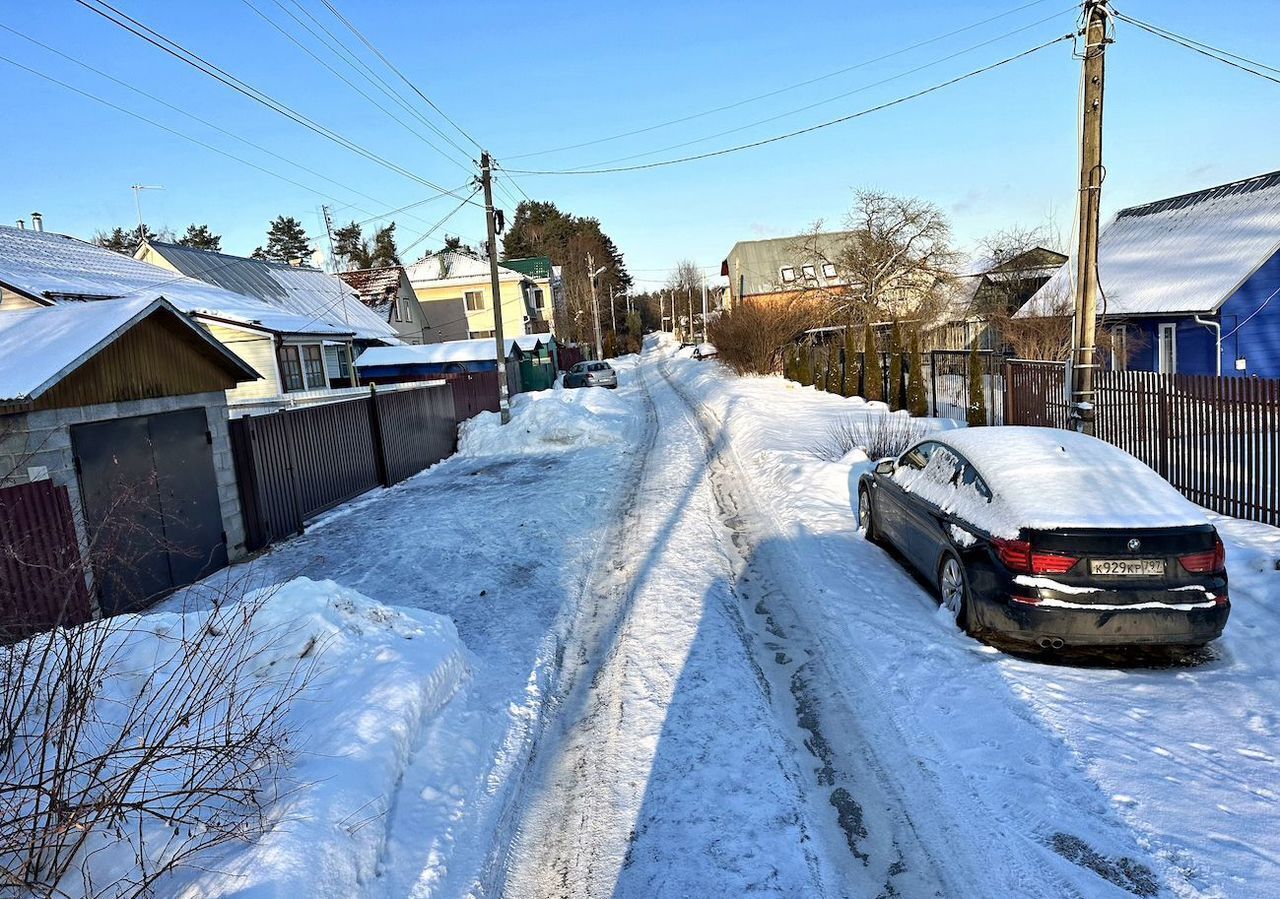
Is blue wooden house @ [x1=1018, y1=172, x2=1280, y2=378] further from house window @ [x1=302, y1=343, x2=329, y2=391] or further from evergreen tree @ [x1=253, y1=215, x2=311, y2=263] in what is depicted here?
evergreen tree @ [x1=253, y1=215, x2=311, y2=263]

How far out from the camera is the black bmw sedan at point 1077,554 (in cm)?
493

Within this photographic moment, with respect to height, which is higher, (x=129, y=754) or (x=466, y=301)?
(x=466, y=301)

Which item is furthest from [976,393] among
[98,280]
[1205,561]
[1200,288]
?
[98,280]

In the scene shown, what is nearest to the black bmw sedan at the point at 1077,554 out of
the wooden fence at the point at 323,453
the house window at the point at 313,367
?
the wooden fence at the point at 323,453

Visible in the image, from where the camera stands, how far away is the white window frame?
20.5 metres

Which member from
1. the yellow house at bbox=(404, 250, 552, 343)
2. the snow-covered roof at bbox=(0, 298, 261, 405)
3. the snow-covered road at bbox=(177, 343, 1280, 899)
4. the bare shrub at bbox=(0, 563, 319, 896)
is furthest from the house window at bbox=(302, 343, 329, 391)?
the yellow house at bbox=(404, 250, 552, 343)

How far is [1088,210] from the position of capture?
9133mm

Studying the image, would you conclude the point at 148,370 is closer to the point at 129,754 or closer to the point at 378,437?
the point at 378,437

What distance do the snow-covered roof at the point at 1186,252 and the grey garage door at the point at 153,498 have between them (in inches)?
894

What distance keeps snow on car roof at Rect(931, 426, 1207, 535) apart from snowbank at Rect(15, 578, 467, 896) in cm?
441

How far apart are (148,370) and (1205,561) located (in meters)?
10.5

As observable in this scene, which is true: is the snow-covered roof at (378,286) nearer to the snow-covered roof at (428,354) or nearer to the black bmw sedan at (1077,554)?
the snow-covered roof at (428,354)

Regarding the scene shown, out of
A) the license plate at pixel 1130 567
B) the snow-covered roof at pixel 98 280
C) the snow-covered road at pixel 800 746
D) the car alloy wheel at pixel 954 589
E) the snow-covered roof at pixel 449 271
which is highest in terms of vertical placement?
the snow-covered roof at pixel 449 271

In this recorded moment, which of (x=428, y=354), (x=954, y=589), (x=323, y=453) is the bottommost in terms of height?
(x=954, y=589)
